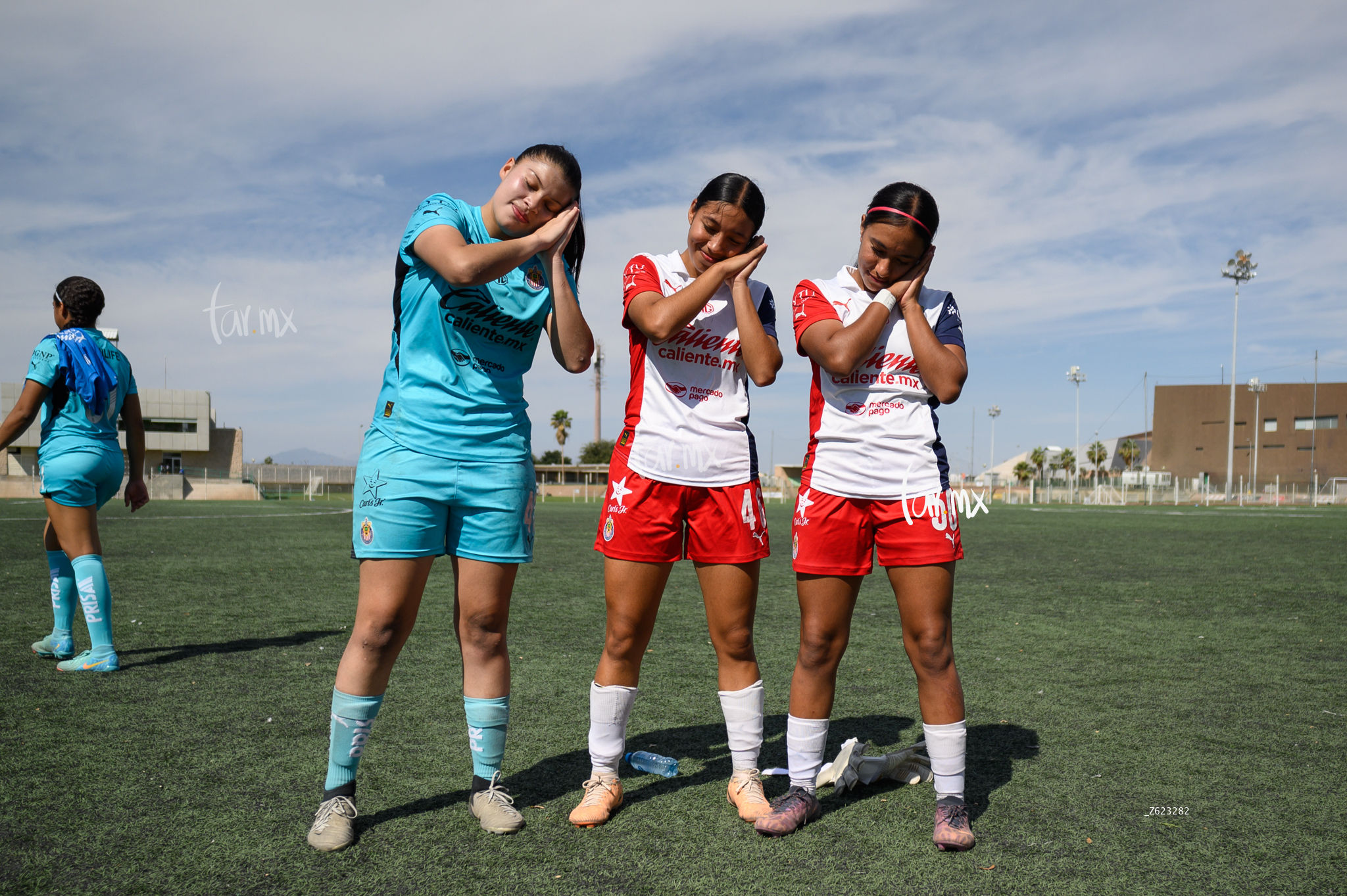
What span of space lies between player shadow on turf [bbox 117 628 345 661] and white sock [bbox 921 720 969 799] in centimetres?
398

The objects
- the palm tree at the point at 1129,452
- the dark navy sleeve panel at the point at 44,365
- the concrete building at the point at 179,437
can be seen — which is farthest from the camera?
the palm tree at the point at 1129,452

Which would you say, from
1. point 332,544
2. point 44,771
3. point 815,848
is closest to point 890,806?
point 815,848

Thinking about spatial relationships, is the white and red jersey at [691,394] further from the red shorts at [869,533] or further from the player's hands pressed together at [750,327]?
the red shorts at [869,533]

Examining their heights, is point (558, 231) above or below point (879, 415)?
above

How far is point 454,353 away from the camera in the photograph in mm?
2580

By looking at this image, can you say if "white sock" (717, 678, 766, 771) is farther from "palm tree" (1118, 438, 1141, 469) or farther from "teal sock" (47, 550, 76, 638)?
"palm tree" (1118, 438, 1141, 469)

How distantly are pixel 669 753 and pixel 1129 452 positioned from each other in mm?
101045

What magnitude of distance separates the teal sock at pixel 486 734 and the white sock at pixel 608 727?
296 millimetres

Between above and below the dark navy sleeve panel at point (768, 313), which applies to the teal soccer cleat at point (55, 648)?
below

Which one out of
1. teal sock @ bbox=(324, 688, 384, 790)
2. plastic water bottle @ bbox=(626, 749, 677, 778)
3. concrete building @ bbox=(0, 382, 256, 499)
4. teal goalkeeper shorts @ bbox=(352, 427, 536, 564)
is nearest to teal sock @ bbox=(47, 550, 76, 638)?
teal sock @ bbox=(324, 688, 384, 790)

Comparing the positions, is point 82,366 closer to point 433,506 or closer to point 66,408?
point 66,408

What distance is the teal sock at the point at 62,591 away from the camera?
15.1ft

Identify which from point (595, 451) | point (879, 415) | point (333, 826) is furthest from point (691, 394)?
point (595, 451)

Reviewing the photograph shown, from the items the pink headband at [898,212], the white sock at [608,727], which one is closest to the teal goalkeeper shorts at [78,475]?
the white sock at [608,727]
